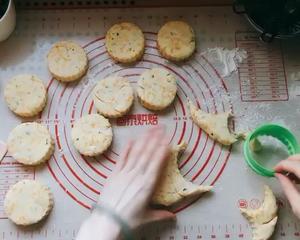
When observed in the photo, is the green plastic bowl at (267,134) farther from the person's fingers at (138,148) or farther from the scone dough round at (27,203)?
the scone dough round at (27,203)

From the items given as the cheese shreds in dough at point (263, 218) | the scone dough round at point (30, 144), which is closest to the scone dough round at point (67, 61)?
the scone dough round at point (30, 144)

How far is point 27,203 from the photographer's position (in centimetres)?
110

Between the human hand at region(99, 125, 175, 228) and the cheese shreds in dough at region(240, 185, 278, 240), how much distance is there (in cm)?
17

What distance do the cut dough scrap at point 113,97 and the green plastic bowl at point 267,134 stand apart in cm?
29

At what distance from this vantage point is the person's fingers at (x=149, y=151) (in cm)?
110

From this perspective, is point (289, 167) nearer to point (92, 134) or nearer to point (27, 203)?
point (92, 134)

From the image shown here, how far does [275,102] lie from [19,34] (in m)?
0.67

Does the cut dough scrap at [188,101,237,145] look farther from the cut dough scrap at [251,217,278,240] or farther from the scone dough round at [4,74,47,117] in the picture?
the scone dough round at [4,74,47,117]

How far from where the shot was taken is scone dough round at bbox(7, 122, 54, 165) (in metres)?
1.14

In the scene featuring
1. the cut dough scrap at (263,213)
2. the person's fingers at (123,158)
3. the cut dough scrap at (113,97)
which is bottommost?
the cut dough scrap at (263,213)

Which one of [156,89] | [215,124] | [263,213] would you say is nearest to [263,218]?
[263,213]

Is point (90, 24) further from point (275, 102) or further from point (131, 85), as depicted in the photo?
point (275, 102)

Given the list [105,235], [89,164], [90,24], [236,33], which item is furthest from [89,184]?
[236,33]

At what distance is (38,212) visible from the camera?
1097mm
